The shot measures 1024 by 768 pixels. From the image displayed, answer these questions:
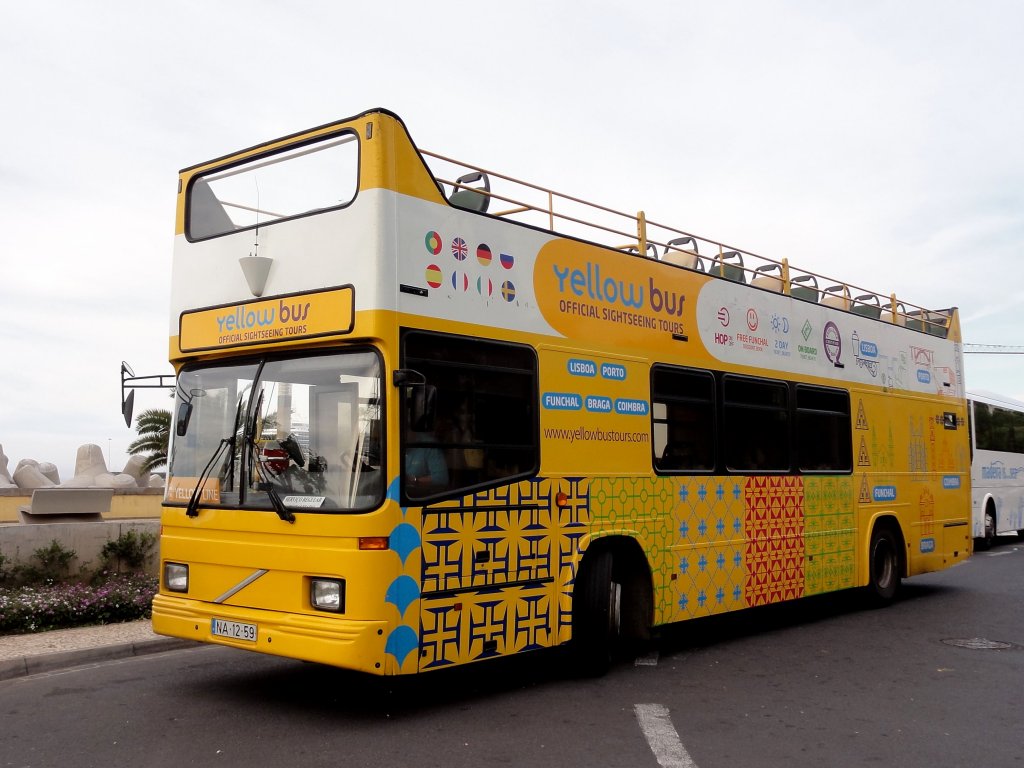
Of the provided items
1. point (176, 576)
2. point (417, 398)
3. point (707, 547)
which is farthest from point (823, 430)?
point (176, 576)

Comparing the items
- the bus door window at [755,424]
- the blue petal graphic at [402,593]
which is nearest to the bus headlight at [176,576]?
the blue petal graphic at [402,593]

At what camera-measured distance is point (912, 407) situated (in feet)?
43.3

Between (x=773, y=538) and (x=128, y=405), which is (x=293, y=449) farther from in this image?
(x=773, y=538)

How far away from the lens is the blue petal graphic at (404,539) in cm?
628

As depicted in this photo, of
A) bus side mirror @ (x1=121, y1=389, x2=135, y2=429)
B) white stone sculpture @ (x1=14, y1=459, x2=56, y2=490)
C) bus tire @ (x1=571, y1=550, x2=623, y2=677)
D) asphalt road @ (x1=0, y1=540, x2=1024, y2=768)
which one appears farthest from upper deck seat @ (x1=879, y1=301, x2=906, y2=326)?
white stone sculpture @ (x1=14, y1=459, x2=56, y2=490)

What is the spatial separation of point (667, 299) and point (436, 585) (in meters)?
3.88

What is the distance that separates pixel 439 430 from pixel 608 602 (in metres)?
2.23

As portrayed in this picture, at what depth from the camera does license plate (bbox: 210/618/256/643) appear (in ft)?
21.7

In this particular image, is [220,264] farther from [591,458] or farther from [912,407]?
[912,407]

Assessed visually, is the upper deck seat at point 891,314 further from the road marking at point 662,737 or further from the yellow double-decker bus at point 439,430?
the road marking at point 662,737

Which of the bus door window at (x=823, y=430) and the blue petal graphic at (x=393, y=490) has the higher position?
the bus door window at (x=823, y=430)

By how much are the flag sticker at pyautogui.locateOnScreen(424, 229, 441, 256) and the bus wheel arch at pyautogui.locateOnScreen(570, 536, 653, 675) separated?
2715mm

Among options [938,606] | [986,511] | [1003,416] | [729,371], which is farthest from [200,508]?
[1003,416]

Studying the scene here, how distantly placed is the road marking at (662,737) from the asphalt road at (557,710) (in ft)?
0.06
